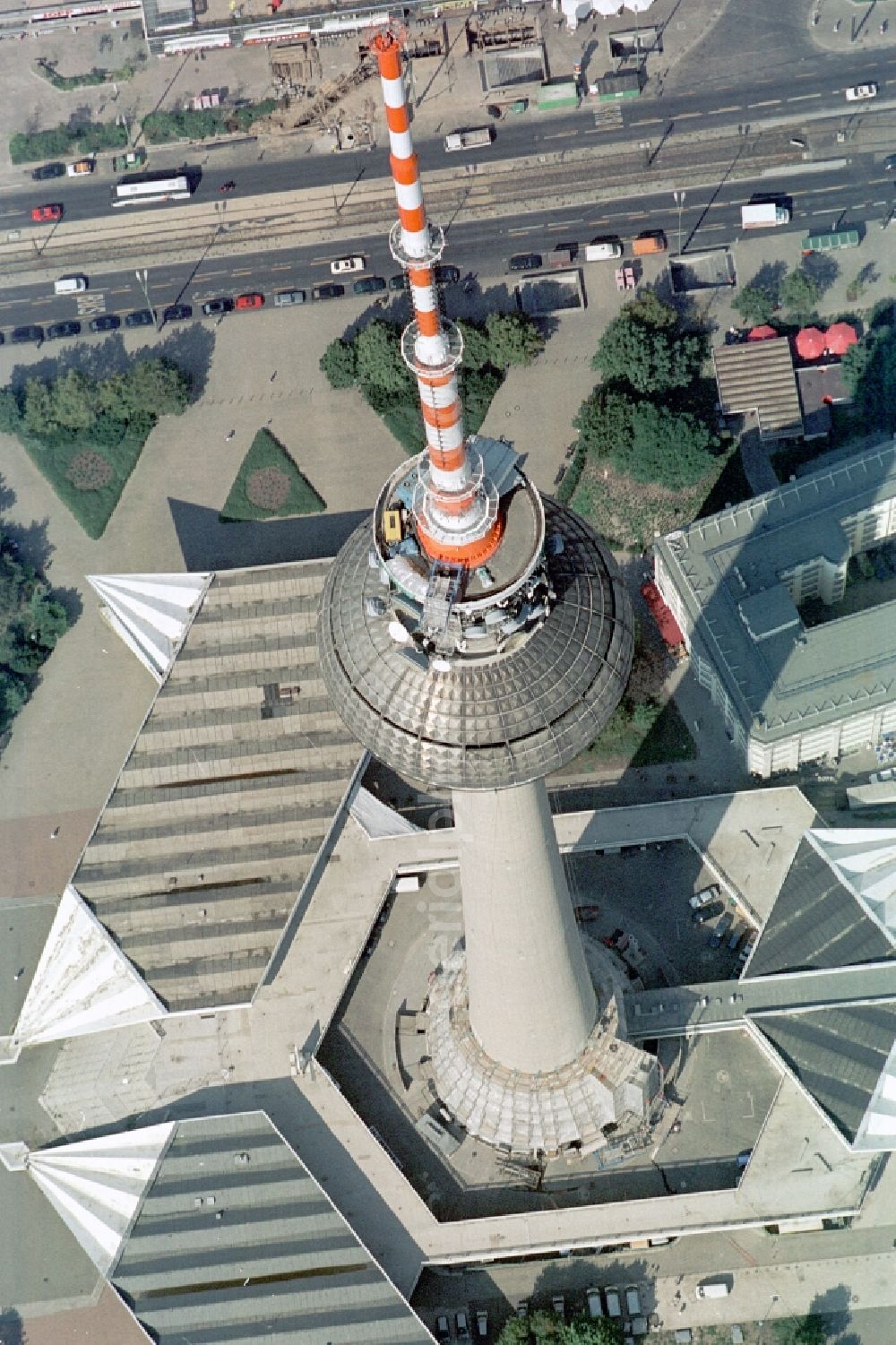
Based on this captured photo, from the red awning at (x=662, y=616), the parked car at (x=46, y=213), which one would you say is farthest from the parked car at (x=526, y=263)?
the parked car at (x=46, y=213)

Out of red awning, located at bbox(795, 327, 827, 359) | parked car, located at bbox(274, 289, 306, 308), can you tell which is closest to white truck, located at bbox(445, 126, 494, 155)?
parked car, located at bbox(274, 289, 306, 308)

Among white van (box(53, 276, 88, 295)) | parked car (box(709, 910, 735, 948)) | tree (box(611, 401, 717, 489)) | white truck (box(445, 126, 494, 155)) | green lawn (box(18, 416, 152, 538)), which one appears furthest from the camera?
white van (box(53, 276, 88, 295))

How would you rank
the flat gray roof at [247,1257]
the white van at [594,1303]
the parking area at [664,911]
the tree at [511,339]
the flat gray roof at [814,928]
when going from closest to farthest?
the flat gray roof at [247,1257]
the flat gray roof at [814,928]
the white van at [594,1303]
the parking area at [664,911]
the tree at [511,339]

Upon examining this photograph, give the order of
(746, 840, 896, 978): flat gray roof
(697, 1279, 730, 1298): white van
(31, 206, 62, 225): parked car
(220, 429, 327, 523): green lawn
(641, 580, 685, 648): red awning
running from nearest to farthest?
(697, 1279, 730, 1298): white van
(746, 840, 896, 978): flat gray roof
(641, 580, 685, 648): red awning
(220, 429, 327, 523): green lawn
(31, 206, 62, 225): parked car

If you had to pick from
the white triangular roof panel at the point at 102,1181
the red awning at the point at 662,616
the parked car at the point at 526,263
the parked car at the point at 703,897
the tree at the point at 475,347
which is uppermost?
the parked car at the point at 526,263

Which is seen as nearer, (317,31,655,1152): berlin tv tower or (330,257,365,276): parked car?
(317,31,655,1152): berlin tv tower

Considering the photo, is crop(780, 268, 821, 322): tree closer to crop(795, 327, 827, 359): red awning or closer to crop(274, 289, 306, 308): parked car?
crop(795, 327, 827, 359): red awning

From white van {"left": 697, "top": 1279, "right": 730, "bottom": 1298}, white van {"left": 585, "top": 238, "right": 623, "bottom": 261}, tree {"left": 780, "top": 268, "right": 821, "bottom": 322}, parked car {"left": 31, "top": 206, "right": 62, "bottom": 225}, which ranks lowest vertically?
white van {"left": 697, "top": 1279, "right": 730, "bottom": 1298}

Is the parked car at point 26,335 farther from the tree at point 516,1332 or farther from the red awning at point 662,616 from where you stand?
the tree at point 516,1332
